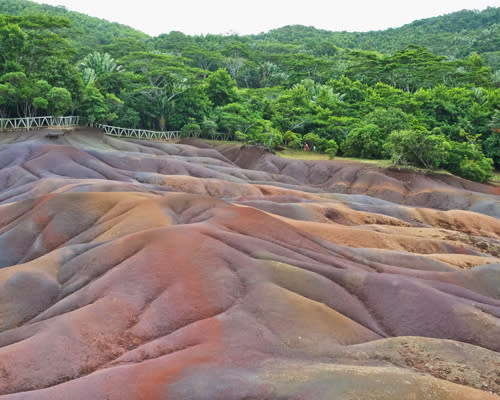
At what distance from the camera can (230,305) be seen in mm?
18344

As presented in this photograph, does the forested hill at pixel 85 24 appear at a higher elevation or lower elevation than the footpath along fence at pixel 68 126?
higher

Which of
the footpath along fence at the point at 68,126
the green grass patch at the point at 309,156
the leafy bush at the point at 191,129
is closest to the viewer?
the footpath along fence at the point at 68,126

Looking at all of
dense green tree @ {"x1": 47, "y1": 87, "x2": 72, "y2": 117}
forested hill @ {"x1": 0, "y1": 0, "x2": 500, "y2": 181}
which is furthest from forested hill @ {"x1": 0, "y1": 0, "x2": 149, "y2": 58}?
dense green tree @ {"x1": 47, "y1": 87, "x2": 72, "y2": 117}

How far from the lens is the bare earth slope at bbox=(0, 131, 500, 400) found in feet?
A: 44.8

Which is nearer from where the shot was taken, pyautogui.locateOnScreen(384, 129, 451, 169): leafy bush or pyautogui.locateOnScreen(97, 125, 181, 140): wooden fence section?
pyautogui.locateOnScreen(384, 129, 451, 169): leafy bush

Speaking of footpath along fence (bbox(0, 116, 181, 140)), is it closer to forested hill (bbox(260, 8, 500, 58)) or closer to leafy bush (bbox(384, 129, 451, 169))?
leafy bush (bbox(384, 129, 451, 169))

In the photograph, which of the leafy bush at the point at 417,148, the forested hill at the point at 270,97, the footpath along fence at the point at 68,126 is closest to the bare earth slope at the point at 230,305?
the leafy bush at the point at 417,148

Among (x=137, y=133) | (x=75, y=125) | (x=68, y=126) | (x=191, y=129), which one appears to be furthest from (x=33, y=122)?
(x=191, y=129)

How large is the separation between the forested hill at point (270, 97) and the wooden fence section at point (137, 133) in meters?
1.41

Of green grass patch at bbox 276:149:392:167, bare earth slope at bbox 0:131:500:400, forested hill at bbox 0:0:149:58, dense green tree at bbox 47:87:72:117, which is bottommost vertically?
green grass patch at bbox 276:149:392:167

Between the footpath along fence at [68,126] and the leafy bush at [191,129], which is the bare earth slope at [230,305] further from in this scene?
the leafy bush at [191,129]

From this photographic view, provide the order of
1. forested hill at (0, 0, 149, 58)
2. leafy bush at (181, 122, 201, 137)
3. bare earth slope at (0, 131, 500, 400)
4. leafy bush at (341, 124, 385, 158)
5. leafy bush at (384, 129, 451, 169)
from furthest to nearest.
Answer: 1. forested hill at (0, 0, 149, 58)
2. leafy bush at (181, 122, 201, 137)
3. leafy bush at (341, 124, 385, 158)
4. leafy bush at (384, 129, 451, 169)
5. bare earth slope at (0, 131, 500, 400)

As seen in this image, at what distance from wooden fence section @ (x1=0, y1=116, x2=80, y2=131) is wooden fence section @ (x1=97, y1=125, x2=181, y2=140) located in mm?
4992

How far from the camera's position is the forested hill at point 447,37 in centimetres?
14425
